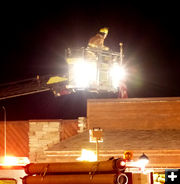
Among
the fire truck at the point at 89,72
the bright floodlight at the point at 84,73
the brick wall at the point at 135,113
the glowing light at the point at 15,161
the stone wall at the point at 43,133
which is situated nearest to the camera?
the glowing light at the point at 15,161

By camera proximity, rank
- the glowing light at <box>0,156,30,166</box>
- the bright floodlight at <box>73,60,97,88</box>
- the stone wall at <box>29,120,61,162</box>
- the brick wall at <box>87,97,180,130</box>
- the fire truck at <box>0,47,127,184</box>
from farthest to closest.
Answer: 1. the stone wall at <box>29,120,61,162</box>
2. the brick wall at <box>87,97,180,130</box>
3. the bright floodlight at <box>73,60,97,88</box>
4. the fire truck at <box>0,47,127,184</box>
5. the glowing light at <box>0,156,30,166</box>

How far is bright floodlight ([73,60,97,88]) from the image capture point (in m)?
13.1

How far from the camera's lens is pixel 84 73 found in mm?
13352

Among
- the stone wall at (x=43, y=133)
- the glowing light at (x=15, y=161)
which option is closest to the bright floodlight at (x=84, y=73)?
the glowing light at (x=15, y=161)

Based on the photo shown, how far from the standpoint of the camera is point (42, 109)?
27094 mm

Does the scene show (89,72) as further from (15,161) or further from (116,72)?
(15,161)

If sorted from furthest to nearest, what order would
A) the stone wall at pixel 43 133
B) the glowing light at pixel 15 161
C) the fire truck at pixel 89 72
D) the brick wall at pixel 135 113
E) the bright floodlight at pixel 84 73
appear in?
the stone wall at pixel 43 133
the brick wall at pixel 135 113
the bright floodlight at pixel 84 73
the fire truck at pixel 89 72
the glowing light at pixel 15 161

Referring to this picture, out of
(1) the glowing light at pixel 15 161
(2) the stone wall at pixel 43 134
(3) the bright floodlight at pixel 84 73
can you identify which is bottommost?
(1) the glowing light at pixel 15 161

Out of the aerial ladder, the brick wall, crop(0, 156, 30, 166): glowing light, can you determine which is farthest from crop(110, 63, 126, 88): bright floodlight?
crop(0, 156, 30, 166): glowing light

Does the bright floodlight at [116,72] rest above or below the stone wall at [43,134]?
below

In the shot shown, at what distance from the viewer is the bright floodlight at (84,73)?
13.1 metres

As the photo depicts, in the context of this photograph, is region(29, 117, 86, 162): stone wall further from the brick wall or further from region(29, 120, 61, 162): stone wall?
the brick wall

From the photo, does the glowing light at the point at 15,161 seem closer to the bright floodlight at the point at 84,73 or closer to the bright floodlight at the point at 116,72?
the bright floodlight at the point at 84,73

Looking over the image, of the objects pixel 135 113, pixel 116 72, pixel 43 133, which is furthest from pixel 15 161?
pixel 43 133
